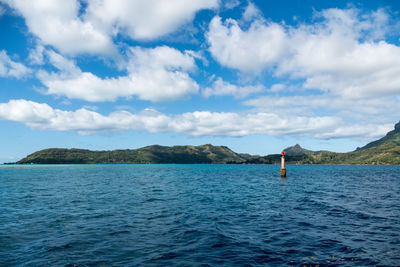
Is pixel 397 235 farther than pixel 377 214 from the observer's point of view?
No

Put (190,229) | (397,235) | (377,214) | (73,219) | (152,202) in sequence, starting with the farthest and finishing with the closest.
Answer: (152,202), (377,214), (73,219), (190,229), (397,235)

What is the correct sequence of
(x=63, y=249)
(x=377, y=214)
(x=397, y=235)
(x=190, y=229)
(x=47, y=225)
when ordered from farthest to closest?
(x=377, y=214), (x=47, y=225), (x=190, y=229), (x=397, y=235), (x=63, y=249)

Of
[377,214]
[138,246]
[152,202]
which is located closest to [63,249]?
[138,246]

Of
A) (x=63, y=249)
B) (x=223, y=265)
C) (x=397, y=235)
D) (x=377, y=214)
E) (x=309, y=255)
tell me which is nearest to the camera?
(x=223, y=265)

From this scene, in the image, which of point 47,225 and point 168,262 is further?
point 47,225

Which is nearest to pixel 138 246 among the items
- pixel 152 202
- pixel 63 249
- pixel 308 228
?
pixel 63 249

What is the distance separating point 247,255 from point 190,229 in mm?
7750

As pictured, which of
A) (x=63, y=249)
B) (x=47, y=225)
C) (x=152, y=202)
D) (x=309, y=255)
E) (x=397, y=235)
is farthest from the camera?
(x=152, y=202)

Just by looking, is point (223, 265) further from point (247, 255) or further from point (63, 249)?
point (63, 249)

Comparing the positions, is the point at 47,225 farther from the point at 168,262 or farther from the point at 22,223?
Result: the point at 168,262

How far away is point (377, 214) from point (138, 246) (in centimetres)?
2902

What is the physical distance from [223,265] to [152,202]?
2515 centimetres

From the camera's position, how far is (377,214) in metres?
29.0

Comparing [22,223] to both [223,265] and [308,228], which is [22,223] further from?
[308,228]
